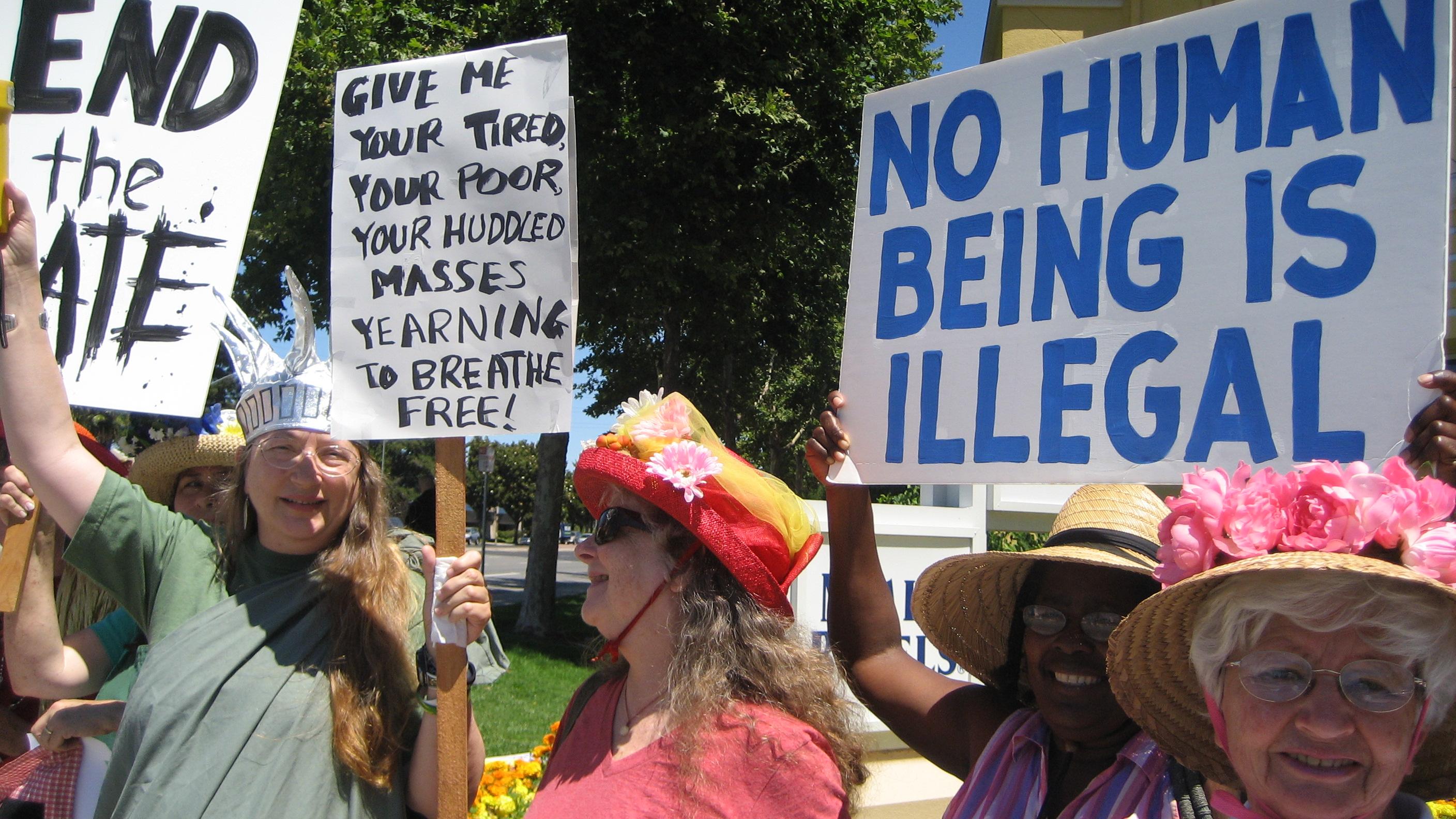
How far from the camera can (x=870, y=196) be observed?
2.44 meters

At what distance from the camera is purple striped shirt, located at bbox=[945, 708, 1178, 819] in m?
1.77

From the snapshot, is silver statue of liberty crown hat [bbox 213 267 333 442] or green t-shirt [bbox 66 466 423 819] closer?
green t-shirt [bbox 66 466 423 819]

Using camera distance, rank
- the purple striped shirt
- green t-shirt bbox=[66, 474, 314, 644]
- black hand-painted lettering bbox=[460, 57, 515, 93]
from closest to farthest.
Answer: the purple striped shirt < green t-shirt bbox=[66, 474, 314, 644] < black hand-painted lettering bbox=[460, 57, 515, 93]

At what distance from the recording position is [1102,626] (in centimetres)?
200

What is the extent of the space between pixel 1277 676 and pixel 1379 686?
125mm

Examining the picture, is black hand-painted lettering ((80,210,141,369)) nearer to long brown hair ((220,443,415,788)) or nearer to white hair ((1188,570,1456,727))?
long brown hair ((220,443,415,788))

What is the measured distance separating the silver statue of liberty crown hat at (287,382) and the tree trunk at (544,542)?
416 inches

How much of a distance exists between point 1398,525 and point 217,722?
206cm

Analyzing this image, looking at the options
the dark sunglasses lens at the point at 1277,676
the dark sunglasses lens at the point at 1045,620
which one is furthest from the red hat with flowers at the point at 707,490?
the dark sunglasses lens at the point at 1277,676

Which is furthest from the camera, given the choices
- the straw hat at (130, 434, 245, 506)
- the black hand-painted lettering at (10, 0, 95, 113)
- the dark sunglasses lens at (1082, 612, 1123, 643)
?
the straw hat at (130, 434, 245, 506)

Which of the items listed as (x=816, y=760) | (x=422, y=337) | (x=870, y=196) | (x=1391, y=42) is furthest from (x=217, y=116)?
(x=1391, y=42)

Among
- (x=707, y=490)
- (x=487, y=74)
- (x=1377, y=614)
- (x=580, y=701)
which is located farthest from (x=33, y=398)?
(x=1377, y=614)

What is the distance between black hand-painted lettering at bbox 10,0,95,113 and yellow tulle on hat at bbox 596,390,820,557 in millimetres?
1697

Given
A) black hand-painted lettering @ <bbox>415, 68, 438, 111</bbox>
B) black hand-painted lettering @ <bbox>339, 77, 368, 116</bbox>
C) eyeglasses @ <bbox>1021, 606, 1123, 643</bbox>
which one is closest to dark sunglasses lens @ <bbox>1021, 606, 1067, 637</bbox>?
eyeglasses @ <bbox>1021, 606, 1123, 643</bbox>
